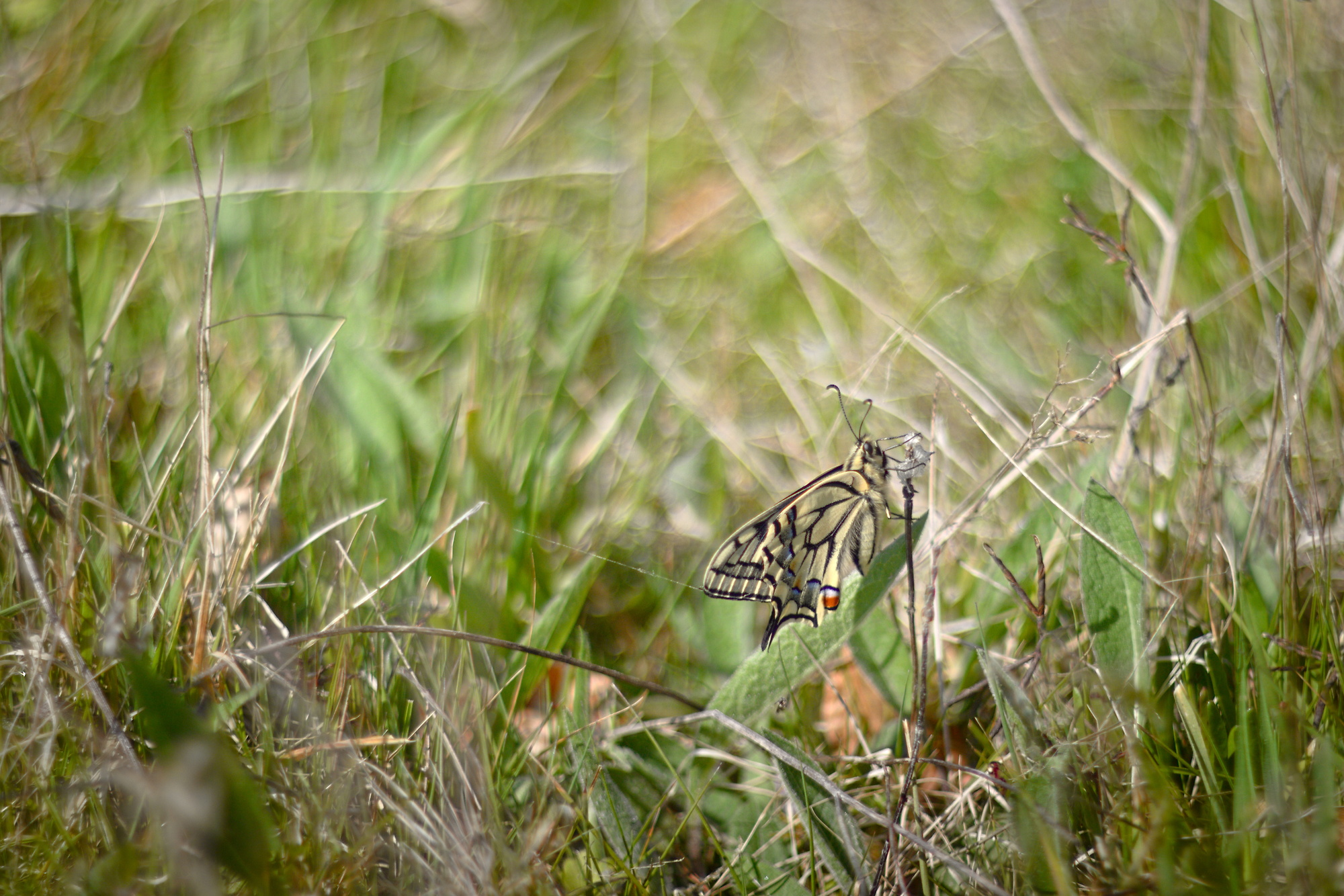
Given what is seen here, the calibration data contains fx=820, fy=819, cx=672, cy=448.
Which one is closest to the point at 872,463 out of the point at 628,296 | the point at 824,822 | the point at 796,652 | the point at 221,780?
the point at 796,652

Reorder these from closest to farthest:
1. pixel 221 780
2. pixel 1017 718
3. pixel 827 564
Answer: pixel 221 780
pixel 1017 718
pixel 827 564

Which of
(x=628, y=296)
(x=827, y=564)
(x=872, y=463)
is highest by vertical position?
(x=628, y=296)

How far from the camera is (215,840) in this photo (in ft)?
3.17

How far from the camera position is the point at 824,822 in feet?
4.29

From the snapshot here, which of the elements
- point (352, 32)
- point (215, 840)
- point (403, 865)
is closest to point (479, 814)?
point (403, 865)

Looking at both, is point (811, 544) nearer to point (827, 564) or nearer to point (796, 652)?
point (827, 564)

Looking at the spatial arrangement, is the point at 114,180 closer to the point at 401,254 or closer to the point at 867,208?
the point at 401,254

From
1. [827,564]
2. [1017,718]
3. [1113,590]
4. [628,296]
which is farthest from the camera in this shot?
[628,296]

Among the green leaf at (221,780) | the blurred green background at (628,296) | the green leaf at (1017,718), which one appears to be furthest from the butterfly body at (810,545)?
the green leaf at (221,780)

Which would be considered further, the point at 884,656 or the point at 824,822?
the point at 884,656

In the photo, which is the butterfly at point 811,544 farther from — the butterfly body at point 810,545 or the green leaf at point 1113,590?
the green leaf at point 1113,590

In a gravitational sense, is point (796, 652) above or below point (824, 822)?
above

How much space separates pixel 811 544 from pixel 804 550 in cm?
2

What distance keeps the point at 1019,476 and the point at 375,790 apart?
1.52 meters
